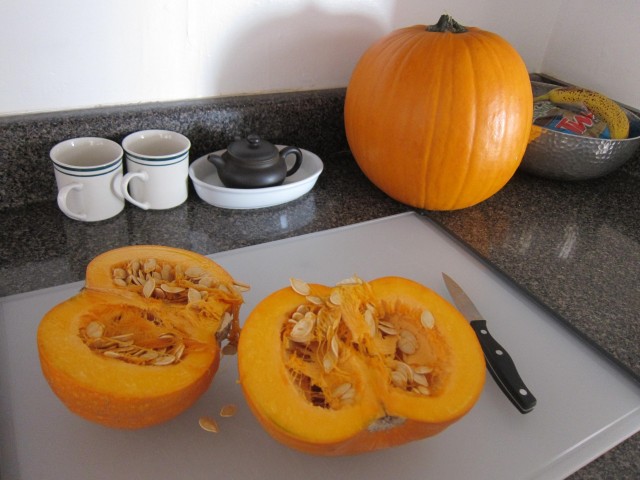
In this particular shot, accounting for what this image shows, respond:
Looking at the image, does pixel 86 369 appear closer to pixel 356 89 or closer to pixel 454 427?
pixel 454 427

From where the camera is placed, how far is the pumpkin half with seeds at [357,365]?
1.36ft

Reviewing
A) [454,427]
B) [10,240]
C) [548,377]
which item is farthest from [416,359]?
[10,240]

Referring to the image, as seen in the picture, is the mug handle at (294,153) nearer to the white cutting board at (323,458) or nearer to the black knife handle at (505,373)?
the white cutting board at (323,458)

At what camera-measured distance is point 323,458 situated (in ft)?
1.59

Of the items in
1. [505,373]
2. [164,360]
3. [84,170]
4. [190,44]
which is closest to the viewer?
[164,360]

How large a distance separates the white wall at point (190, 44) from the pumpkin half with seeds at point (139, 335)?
0.34 m

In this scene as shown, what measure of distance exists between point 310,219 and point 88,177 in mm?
317

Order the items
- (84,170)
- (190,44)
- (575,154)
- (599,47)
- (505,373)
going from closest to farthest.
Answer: (505,373) → (84,170) → (190,44) → (575,154) → (599,47)

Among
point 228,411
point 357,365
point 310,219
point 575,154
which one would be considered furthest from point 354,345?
point 575,154

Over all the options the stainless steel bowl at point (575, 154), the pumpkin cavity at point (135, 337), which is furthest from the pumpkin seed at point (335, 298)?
the stainless steel bowl at point (575, 154)

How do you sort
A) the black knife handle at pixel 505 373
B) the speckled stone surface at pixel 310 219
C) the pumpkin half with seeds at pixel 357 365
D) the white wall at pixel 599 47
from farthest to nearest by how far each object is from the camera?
the white wall at pixel 599 47, the speckled stone surface at pixel 310 219, the black knife handle at pixel 505 373, the pumpkin half with seeds at pixel 357 365

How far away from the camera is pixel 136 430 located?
0.48 metres

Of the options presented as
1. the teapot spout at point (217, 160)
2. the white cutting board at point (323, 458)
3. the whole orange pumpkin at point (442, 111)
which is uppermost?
the whole orange pumpkin at point (442, 111)

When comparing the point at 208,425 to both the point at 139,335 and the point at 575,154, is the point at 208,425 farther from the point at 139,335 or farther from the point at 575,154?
the point at 575,154
